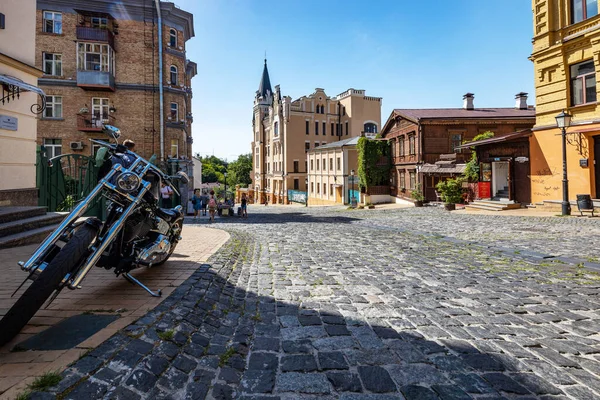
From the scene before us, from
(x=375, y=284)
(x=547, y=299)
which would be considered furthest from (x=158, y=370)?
(x=547, y=299)

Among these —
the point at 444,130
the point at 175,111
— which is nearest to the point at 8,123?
the point at 175,111

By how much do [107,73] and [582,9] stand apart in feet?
91.8

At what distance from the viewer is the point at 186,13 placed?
27.4 meters

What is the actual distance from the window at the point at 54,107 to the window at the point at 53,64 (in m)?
1.75

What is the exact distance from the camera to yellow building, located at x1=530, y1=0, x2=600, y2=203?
624 inches

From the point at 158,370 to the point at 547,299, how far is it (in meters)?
4.69

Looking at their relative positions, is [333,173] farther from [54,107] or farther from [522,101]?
[54,107]

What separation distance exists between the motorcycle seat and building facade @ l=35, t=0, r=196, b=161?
22683 mm

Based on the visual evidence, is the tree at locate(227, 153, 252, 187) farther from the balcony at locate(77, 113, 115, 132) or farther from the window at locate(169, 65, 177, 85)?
the balcony at locate(77, 113, 115, 132)

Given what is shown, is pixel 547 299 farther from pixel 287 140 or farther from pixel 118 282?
pixel 287 140

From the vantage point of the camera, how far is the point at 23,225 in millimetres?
6980

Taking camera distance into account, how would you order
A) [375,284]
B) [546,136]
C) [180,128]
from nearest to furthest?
[375,284]
[546,136]
[180,128]

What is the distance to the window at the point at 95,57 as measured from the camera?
25438 millimetres

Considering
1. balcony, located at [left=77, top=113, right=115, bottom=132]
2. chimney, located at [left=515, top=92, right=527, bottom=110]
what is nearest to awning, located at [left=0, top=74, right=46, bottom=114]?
balcony, located at [left=77, top=113, right=115, bottom=132]
